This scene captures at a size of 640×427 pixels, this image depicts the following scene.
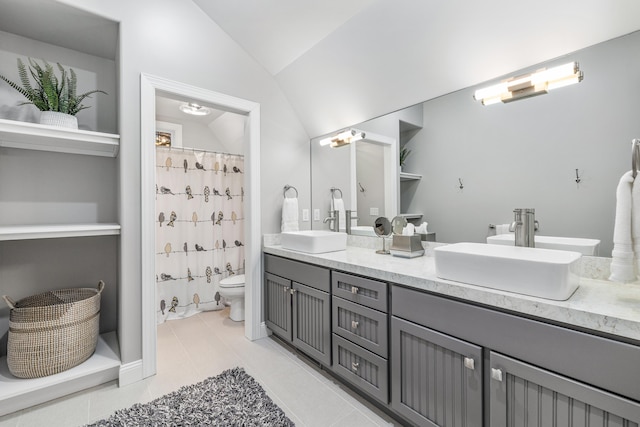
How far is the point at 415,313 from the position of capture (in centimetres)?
137

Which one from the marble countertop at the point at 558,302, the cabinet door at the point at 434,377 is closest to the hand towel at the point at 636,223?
the marble countertop at the point at 558,302

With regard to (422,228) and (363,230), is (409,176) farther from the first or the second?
(363,230)

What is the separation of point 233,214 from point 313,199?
1.19 meters

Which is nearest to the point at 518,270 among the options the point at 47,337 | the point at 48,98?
the point at 47,337

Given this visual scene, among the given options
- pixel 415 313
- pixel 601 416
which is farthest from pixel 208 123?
pixel 601 416

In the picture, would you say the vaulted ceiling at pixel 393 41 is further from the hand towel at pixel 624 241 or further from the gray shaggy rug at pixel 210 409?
the gray shaggy rug at pixel 210 409

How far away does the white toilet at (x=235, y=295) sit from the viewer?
2.90 m

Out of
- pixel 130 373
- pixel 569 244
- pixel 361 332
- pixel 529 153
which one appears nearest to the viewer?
pixel 569 244

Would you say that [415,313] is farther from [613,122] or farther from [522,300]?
[613,122]

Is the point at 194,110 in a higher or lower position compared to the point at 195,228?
higher

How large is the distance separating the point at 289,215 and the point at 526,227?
1.75 metres

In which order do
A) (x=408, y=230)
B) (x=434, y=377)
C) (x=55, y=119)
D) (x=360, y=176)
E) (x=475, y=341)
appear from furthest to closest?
(x=360, y=176) → (x=408, y=230) → (x=55, y=119) → (x=434, y=377) → (x=475, y=341)

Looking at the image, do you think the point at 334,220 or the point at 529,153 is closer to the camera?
the point at 529,153

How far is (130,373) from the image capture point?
1.88 m
